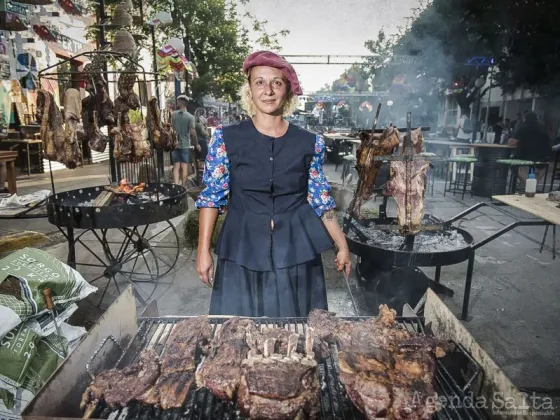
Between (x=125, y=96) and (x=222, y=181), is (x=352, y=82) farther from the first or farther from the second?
(x=222, y=181)

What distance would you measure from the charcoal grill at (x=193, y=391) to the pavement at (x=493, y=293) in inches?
40.0

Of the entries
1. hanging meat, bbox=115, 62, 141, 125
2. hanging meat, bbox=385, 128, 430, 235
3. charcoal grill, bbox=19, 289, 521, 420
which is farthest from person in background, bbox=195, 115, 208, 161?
charcoal grill, bbox=19, 289, 521, 420

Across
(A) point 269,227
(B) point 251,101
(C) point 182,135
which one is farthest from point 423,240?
(C) point 182,135

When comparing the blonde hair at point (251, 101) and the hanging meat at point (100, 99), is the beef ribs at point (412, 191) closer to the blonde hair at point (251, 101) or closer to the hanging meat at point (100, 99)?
the blonde hair at point (251, 101)

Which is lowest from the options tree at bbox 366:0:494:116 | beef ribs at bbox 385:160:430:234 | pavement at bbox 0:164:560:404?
pavement at bbox 0:164:560:404

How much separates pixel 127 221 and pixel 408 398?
3044mm

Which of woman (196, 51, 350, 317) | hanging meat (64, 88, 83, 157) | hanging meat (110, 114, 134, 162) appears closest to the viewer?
woman (196, 51, 350, 317)

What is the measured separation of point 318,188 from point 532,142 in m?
11.0

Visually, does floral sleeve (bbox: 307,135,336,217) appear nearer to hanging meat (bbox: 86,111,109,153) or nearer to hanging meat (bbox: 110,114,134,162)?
hanging meat (bbox: 110,114,134,162)

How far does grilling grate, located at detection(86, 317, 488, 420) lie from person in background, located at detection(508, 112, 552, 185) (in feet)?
36.1

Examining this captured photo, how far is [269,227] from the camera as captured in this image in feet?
8.50

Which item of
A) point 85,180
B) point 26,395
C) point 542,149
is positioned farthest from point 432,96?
point 26,395

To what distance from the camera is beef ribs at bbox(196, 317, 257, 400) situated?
1786 mm

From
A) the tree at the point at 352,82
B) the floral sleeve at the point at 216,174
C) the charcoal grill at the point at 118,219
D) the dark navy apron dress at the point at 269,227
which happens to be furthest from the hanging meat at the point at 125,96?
the tree at the point at 352,82
